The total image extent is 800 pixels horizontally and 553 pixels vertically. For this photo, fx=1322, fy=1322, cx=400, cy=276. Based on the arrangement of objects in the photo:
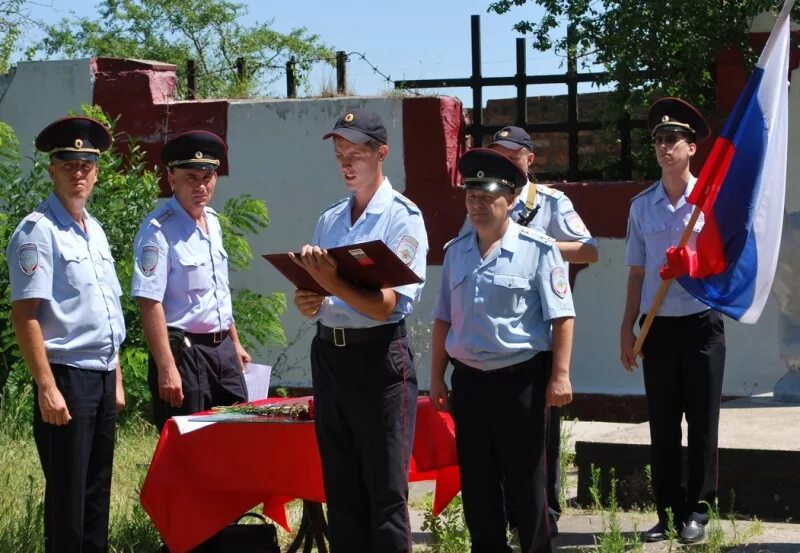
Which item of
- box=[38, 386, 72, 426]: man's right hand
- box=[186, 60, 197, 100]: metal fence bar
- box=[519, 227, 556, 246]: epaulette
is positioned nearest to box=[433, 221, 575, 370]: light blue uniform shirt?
box=[519, 227, 556, 246]: epaulette

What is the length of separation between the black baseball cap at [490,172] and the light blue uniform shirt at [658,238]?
0.97 m

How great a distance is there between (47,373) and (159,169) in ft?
17.3

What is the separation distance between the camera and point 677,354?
19.0 feet

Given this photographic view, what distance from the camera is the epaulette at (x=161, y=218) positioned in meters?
5.80

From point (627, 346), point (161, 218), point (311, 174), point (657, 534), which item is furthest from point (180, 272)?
point (311, 174)

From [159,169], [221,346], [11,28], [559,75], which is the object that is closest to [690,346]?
[221,346]

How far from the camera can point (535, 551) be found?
5.10 meters

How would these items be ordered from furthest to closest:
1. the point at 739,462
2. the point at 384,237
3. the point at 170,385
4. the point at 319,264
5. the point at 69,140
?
1. the point at 739,462
2. the point at 170,385
3. the point at 69,140
4. the point at 384,237
5. the point at 319,264

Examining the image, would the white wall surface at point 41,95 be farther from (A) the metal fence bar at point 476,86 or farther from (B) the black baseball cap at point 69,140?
(B) the black baseball cap at point 69,140

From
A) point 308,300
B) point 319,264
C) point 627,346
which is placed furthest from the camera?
point 627,346

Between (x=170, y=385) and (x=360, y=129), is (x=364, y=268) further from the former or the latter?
(x=170, y=385)

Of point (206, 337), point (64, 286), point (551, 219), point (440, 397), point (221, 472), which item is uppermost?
point (551, 219)

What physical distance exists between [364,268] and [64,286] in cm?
133

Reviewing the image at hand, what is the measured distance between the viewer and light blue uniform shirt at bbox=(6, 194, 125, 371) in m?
5.10
